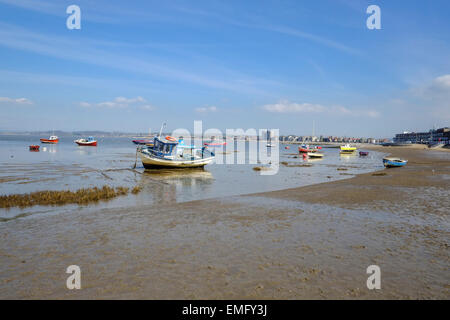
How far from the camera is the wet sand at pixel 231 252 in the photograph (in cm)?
703

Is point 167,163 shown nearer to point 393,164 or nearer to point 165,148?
point 165,148

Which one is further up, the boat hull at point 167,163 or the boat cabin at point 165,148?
the boat cabin at point 165,148

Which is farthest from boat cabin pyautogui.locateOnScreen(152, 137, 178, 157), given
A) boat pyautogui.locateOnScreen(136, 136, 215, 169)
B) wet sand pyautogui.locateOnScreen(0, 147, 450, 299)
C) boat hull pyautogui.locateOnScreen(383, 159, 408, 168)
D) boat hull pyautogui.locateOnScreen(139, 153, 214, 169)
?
boat hull pyautogui.locateOnScreen(383, 159, 408, 168)

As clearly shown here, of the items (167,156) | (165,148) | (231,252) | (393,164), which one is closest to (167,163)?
(167,156)

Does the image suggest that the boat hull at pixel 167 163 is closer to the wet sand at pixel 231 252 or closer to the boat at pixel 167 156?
the boat at pixel 167 156

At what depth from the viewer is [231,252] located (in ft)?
31.6

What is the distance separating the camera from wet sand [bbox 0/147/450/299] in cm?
703

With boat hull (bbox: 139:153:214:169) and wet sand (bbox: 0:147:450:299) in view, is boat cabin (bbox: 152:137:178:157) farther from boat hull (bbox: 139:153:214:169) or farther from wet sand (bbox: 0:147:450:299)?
wet sand (bbox: 0:147:450:299)

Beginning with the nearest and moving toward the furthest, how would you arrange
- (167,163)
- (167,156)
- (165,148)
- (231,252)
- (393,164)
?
(231,252), (167,163), (167,156), (165,148), (393,164)

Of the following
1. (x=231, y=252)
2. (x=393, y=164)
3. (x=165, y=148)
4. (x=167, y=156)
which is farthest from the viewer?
(x=393, y=164)

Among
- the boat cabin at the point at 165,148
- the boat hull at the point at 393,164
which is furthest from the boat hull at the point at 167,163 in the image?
the boat hull at the point at 393,164
